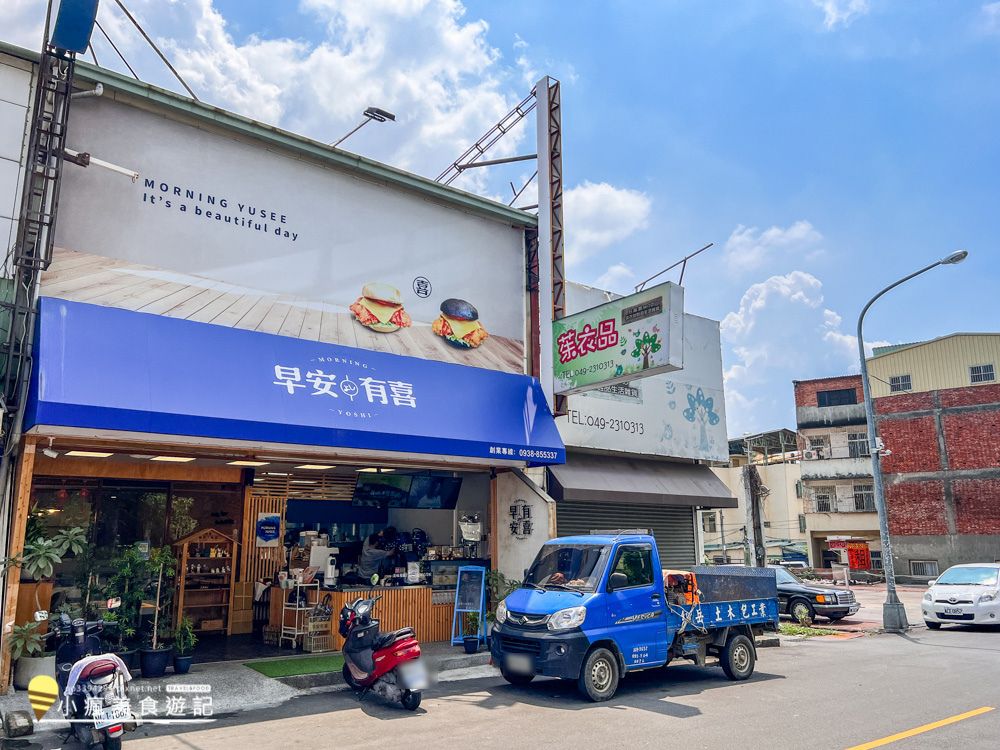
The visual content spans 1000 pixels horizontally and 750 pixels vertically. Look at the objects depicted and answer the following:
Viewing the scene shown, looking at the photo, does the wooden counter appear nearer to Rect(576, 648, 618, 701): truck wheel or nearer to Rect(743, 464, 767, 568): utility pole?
Rect(576, 648, 618, 701): truck wheel

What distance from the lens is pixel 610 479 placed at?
54.0 feet

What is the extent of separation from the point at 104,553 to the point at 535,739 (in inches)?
357

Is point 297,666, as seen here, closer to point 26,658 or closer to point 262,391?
point 26,658

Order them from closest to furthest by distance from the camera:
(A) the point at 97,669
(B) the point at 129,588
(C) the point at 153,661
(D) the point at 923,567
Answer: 1. (A) the point at 97,669
2. (C) the point at 153,661
3. (B) the point at 129,588
4. (D) the point at 923,567

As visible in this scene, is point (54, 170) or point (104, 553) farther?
point (104, 553)

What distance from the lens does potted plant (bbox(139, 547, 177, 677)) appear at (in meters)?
10.5

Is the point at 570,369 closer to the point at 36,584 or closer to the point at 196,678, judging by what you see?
the point at 196,678

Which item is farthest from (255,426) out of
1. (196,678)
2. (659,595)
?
(659,595)

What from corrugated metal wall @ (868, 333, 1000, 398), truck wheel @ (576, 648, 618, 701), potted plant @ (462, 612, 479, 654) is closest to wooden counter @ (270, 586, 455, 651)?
potted plant @ (462, 612, 479, 654)

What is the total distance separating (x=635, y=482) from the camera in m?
17.0

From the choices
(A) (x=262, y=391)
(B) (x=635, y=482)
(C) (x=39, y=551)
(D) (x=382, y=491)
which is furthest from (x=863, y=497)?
(C) (x=39, y=551)

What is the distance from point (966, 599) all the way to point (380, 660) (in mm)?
15646

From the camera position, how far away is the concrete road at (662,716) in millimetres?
7698

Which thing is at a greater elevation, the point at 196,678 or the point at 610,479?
the point at 610,479
